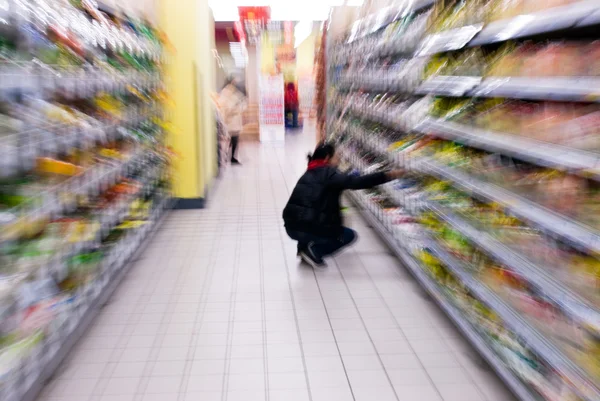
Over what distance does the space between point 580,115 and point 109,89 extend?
114 inches

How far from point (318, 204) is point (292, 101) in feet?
42.9

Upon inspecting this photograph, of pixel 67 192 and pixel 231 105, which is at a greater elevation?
pixel 231 105

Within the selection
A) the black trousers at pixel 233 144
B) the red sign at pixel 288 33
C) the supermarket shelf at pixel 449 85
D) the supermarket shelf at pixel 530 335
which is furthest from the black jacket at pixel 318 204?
the red sign at pixel 288 33

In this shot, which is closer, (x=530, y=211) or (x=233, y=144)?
(x=530, y=211)

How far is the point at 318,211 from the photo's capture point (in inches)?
184

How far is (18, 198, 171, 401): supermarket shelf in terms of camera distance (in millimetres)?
2758

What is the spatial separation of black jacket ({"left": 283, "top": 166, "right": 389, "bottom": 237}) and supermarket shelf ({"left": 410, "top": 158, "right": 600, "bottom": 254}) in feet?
3.45

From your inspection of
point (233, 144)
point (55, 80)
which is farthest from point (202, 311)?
point (233, 144)

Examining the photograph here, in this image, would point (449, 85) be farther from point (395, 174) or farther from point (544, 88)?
point (544, 88)

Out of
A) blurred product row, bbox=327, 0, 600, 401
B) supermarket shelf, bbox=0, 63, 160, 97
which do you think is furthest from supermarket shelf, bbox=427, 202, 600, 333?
supermarket shelf, bbox=0, 63, 160, 97

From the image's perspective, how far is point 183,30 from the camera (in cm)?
640

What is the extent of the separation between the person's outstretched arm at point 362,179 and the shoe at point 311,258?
55 cm

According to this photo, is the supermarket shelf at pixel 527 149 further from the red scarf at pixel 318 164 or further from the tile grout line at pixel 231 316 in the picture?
the tile grout line at pixel 231 316

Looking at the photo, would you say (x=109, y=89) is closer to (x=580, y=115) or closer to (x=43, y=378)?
(x=43, y=378)
